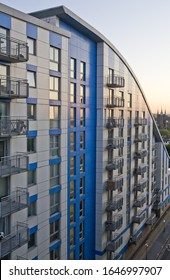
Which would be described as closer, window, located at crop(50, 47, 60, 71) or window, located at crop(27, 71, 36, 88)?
window, located at crop(27, 71, 36, 88)

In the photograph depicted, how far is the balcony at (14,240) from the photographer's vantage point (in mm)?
17125

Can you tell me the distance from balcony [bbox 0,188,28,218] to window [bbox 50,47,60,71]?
31.4ft

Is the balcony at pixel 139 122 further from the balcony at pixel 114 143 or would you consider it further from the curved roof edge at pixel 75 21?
the curved roof edge at pixel 75 21

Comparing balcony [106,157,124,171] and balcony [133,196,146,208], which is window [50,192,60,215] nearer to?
balcony [106,157,124,171]

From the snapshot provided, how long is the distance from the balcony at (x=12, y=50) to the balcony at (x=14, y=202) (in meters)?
8.12

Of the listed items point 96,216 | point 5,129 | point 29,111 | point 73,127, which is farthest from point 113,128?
point 5,129

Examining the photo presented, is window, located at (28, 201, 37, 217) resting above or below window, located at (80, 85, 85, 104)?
below

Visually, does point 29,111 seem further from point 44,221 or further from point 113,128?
point 113,128

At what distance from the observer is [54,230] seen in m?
23.5

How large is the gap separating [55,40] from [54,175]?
10.4m

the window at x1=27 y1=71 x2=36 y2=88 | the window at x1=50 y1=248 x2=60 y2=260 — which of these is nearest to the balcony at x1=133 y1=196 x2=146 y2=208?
the window at x1=50 y1=248 x2=60 y2=260

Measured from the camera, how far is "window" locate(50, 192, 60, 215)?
75.5 ft

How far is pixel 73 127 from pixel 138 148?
17529 mm

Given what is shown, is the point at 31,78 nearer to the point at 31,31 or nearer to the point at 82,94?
the point at 31,31
